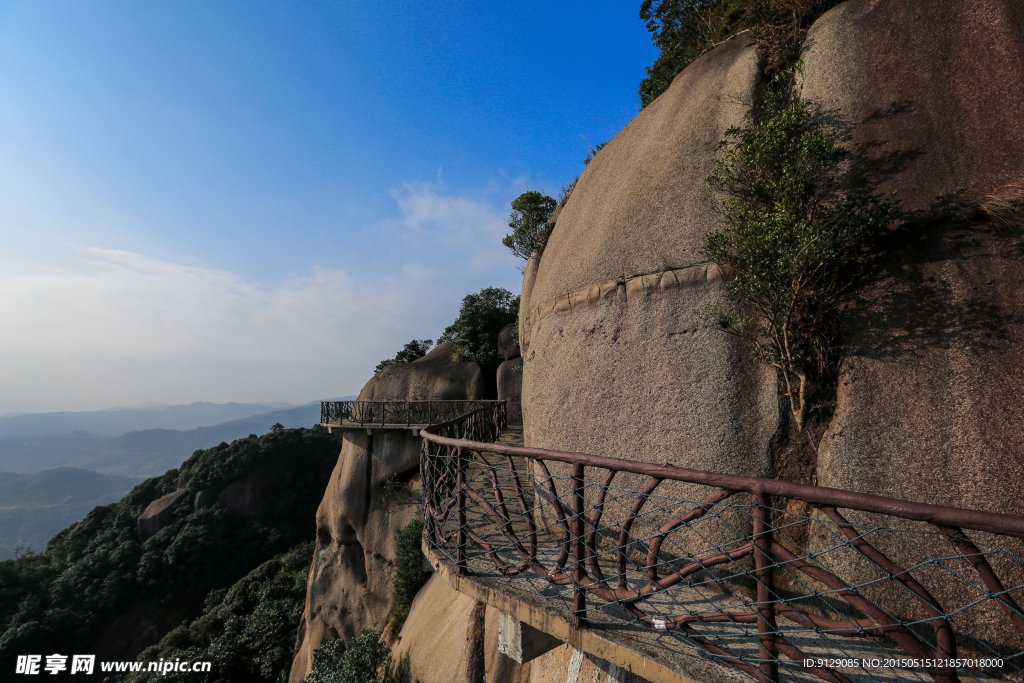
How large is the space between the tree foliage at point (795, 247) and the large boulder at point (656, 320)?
0.25 m

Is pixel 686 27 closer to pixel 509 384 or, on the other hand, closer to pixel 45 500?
pixel 509 384

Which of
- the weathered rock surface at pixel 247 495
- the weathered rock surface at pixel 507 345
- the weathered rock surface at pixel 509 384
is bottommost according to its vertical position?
the weathered rock surface at pixel 247 495

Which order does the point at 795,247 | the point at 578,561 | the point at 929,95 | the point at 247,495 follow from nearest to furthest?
the point at 578,561 → the point at 795,247 → the point at 929,95 → the point at 247,495

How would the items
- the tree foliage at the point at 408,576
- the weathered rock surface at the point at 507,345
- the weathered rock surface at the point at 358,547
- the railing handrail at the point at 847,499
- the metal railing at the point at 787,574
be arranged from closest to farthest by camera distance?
the railing handrail at the point at 847,499, the metal railing at the point at 787,574, the tree foliage at the point at 408,576, the weathered rock surface at the point at 358,547, the weathered rock surface at the point at 507,345

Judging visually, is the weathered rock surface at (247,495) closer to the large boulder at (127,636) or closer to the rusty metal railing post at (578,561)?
the large boulder at (127,636)

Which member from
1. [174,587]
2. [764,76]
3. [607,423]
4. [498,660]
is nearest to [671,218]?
[764,76]

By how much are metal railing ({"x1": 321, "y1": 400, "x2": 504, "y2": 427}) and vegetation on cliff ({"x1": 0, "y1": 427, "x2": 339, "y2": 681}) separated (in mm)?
17671

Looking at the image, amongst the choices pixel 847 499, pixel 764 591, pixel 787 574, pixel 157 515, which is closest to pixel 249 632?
pixel 157 515

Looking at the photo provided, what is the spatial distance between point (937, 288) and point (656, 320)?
220 cm

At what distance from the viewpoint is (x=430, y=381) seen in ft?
60.1

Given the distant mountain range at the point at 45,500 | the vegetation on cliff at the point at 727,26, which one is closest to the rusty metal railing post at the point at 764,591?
the vegetation on cliff at the point at 727,26

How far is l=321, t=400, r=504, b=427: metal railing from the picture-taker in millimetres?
15752

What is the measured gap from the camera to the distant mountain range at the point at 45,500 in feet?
374

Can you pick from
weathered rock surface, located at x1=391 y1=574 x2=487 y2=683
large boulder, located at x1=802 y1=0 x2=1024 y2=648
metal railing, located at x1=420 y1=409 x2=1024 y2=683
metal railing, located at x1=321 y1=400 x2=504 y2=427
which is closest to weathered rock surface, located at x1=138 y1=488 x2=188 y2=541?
metal railing, located at x1=321 y1=400 x2=504 y2=427
